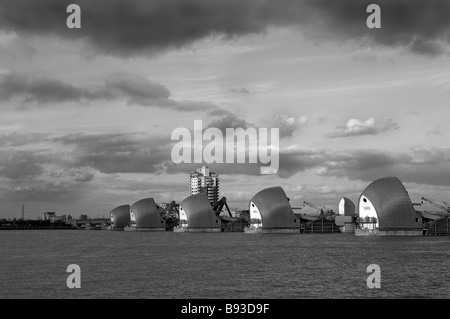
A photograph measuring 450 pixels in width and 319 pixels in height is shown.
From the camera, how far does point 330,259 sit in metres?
61.8

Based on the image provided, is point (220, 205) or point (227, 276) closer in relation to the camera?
point (227, 276)

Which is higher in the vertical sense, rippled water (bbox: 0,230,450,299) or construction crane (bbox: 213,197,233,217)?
construction crane (bbox: 213,197,233,217)

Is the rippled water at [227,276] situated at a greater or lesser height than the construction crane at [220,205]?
lesser

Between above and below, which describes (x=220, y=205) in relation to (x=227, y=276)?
above

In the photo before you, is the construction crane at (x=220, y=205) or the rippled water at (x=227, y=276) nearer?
the rippled water at (x=227, y=276)

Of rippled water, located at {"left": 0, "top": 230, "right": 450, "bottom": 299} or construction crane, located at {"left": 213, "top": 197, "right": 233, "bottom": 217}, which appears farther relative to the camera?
construction crane, located at {"left": 213, "top": 197, "right": 233, "bottom": 217}
